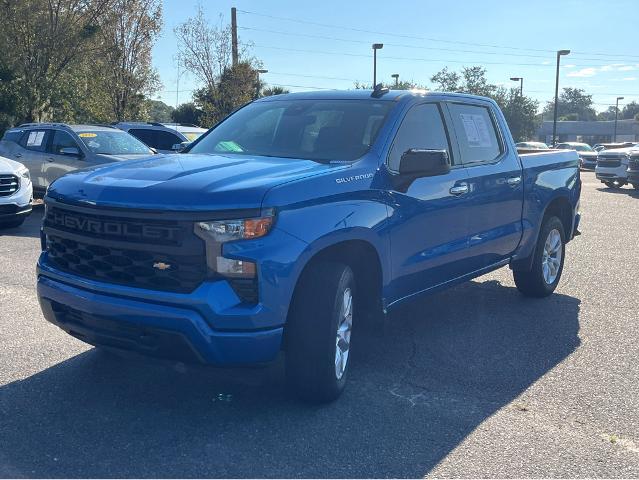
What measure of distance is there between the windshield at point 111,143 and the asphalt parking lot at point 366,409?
6742mm

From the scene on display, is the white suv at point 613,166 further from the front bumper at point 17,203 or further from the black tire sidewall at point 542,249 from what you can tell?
the front bumper at point 17,203

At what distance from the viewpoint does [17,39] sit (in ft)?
64.4

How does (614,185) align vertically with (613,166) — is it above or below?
below

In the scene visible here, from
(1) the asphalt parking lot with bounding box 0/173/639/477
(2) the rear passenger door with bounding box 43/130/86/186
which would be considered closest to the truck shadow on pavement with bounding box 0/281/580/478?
(1) the asphalt parking lot with bounding box 0/173/639/477

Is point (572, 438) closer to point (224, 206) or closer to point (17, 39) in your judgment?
point (224, 206)

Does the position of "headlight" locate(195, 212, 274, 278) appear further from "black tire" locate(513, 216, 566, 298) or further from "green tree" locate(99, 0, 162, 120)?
"green tree" locate(99, 0, 162, 120)

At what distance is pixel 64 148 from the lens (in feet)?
42.3

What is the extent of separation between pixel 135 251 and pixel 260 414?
1191mm

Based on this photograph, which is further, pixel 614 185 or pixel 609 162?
pixel 614 185

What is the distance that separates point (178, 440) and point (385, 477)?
112cm

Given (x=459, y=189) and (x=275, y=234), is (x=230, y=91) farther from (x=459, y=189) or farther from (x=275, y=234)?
(x=275, y=234)

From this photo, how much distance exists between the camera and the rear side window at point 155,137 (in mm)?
15812

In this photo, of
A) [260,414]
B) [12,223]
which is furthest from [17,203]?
[260,414]

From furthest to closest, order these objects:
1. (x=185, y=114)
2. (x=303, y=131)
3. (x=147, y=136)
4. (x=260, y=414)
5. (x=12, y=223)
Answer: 1. (x=185, y=114)
2. (x=147, y=136)
3. (x=12, y=223)
4. (x=303, y=131)
5. (x=260, y=414)
